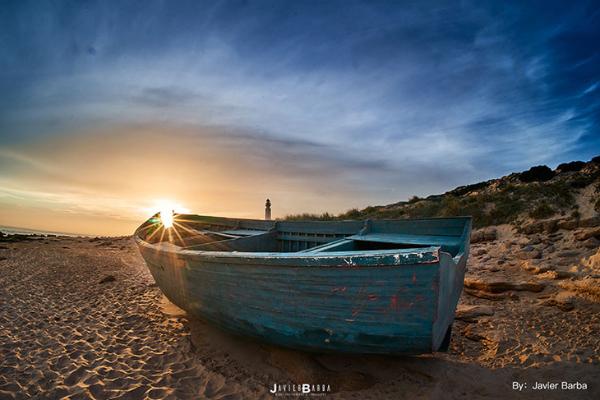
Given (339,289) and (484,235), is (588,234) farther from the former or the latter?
(339,289)

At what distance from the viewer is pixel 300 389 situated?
3.35 metres

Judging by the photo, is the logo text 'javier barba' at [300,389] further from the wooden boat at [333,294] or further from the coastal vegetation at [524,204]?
the coastal vegetation at [524,204]

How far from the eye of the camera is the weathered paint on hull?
105 inches

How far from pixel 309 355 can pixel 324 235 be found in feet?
10.3

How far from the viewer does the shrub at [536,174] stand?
19.2 meters

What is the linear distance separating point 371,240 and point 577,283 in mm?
4190

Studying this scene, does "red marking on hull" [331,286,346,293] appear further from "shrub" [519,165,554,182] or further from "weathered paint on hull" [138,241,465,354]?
"shrub" [519,165,554,182]

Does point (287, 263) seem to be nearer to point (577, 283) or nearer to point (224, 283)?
point (224, 283)

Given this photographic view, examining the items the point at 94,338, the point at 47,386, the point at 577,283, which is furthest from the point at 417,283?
the point at 94,338

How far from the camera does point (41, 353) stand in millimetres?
4363

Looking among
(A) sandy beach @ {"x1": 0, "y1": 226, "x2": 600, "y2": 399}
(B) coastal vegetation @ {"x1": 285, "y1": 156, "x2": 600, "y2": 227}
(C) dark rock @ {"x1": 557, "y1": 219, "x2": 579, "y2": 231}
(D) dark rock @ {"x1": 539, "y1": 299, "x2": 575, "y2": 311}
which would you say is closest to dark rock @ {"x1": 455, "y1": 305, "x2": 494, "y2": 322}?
(A) sandy beach @ {"x1": 0, "y1": 226, "x2": 600, "y2": 399}

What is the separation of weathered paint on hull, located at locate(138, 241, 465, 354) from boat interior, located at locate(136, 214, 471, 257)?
26.5 inches

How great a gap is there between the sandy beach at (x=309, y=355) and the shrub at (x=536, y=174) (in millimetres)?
15186

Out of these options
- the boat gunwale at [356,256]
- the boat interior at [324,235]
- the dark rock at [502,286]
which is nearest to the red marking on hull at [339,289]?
the boat gunwale at [356,256]
